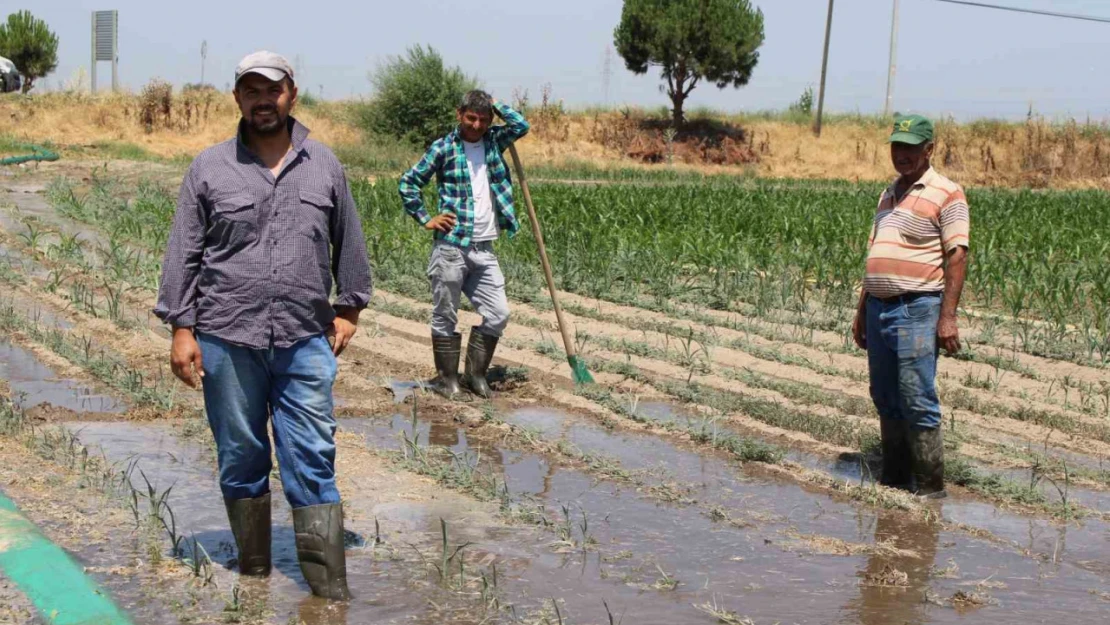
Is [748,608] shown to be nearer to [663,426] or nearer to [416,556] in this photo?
[416,556]

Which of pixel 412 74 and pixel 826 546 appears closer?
pixel 826 546

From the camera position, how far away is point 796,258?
43.3ft

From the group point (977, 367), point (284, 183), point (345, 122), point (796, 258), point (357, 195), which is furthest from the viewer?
point (345, 122)

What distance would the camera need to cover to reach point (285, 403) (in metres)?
4.39

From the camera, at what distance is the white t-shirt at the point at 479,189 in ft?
25.8

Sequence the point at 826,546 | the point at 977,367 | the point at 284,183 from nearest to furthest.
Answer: the point at 284,183 < the point at 826,546 < the point at 977,367

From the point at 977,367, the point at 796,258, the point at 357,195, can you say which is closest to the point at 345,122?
the point at 357,195

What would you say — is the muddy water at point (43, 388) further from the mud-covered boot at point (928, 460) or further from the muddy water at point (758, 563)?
the mud-covered boot at point (928, 460)

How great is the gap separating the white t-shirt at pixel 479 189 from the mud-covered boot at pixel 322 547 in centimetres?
363

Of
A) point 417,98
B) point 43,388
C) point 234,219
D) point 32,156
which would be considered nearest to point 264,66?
point 234,219

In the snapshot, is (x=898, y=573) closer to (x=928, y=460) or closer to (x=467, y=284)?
(x=928, y=460)

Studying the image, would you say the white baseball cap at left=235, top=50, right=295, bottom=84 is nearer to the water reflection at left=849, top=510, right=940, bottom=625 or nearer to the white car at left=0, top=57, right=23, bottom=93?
the water reflection at left=849, top=510, right=940, bottom=625

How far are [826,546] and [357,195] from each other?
1527 cm

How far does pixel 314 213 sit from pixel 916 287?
2918 mm
